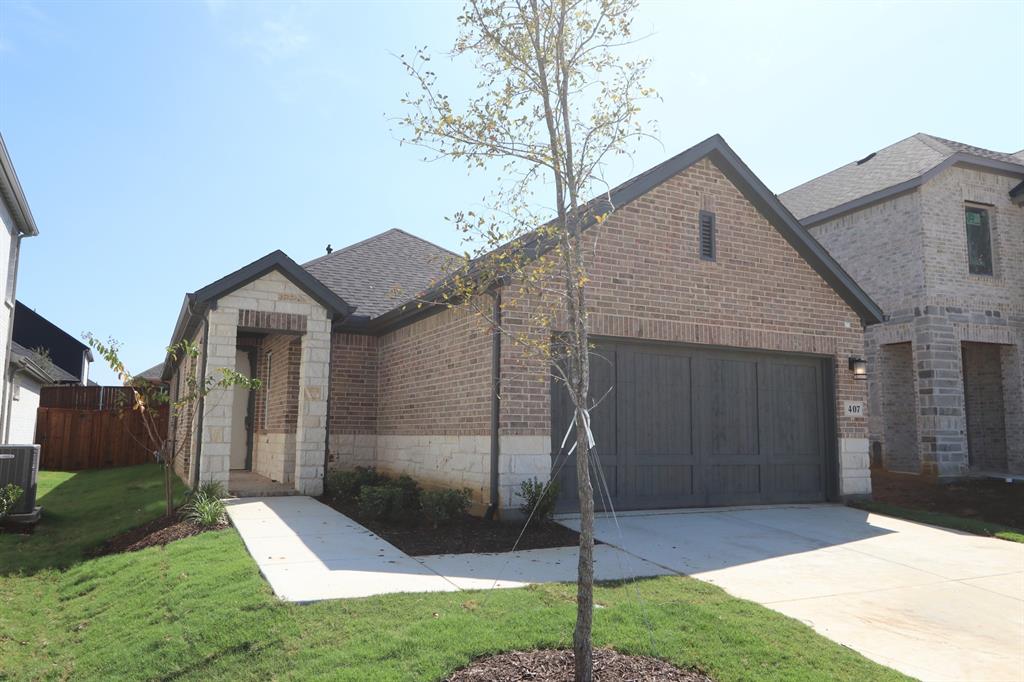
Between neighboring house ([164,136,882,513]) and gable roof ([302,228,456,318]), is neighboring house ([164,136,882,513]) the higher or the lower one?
the lower one

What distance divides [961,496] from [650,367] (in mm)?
7192

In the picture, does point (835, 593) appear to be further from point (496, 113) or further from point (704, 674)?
point (496, 113)

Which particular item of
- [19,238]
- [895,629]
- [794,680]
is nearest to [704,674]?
[794,680]

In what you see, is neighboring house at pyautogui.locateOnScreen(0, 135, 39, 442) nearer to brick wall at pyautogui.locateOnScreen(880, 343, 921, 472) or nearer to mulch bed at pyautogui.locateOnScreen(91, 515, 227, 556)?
mulch bed at pyautogui.locateOnScreen(91, 515, 227, 556)

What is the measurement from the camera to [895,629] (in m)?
5.60

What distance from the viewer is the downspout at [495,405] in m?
9.40

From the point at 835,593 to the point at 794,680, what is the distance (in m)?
2.37

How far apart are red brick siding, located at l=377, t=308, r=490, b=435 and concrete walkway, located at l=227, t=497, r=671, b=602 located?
231 centimetres

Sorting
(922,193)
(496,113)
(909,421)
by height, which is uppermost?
(922,193)

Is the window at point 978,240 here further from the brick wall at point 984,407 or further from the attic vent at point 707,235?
the attic vent at point 707,235

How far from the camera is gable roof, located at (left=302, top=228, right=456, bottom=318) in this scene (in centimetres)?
1486

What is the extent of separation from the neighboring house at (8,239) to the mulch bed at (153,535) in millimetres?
8196

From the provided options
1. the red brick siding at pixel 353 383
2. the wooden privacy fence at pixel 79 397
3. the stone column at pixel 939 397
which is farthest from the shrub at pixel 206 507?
the wooden privacy fence at pixel 79 397

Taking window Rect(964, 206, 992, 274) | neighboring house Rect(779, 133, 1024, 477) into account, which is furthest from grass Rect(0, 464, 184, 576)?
window Rect(964, 206, 992, 274)
